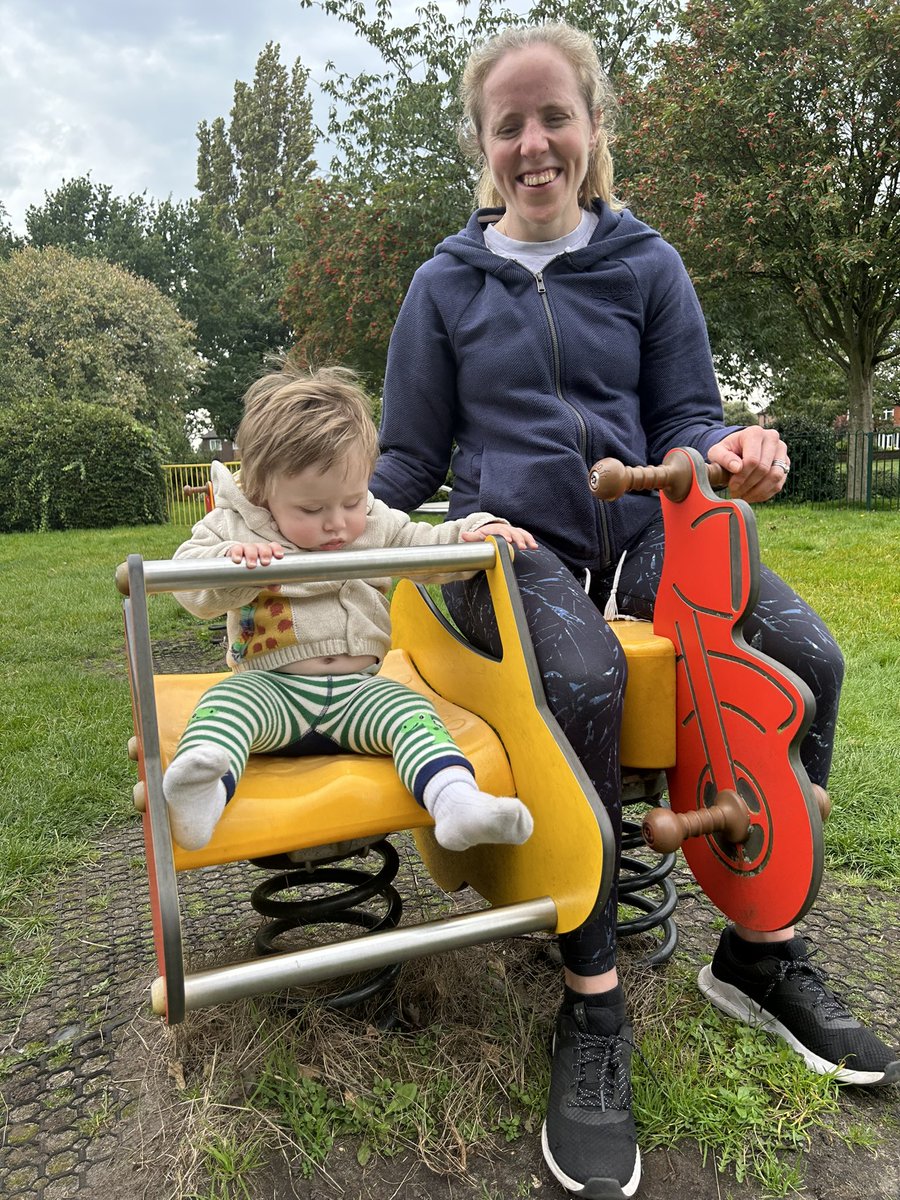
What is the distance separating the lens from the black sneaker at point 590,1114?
1.45 metres

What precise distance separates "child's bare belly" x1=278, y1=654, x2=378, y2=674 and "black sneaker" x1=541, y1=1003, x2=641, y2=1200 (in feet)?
2.38

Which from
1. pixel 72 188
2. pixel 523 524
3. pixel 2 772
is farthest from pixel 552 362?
pixel 72 188

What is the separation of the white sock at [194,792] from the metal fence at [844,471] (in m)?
10.7

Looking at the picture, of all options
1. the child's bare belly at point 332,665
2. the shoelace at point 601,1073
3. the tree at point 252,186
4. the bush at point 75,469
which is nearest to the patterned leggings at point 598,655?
the shoelace at point 601,1073

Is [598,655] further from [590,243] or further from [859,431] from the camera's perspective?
[859,431]

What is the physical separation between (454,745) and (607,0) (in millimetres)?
15728

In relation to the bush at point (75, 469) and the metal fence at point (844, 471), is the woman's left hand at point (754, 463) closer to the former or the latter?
the metal fence at point (844, 471)

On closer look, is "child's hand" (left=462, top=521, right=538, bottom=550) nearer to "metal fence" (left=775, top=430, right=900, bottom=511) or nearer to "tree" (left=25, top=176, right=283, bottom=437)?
"metal fence" (left=775, top=430, right=900, bottom=511)

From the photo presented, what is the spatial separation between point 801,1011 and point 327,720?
1.01 meters

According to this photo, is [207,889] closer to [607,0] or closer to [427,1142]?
[427,1142]

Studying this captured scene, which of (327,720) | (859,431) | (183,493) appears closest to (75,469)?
(183,493)

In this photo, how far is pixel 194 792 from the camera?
4.57ft

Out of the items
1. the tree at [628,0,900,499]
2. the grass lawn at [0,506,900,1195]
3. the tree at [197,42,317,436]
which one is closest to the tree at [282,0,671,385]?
the tree at [628,0,900,499]

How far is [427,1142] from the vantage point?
157 cm
